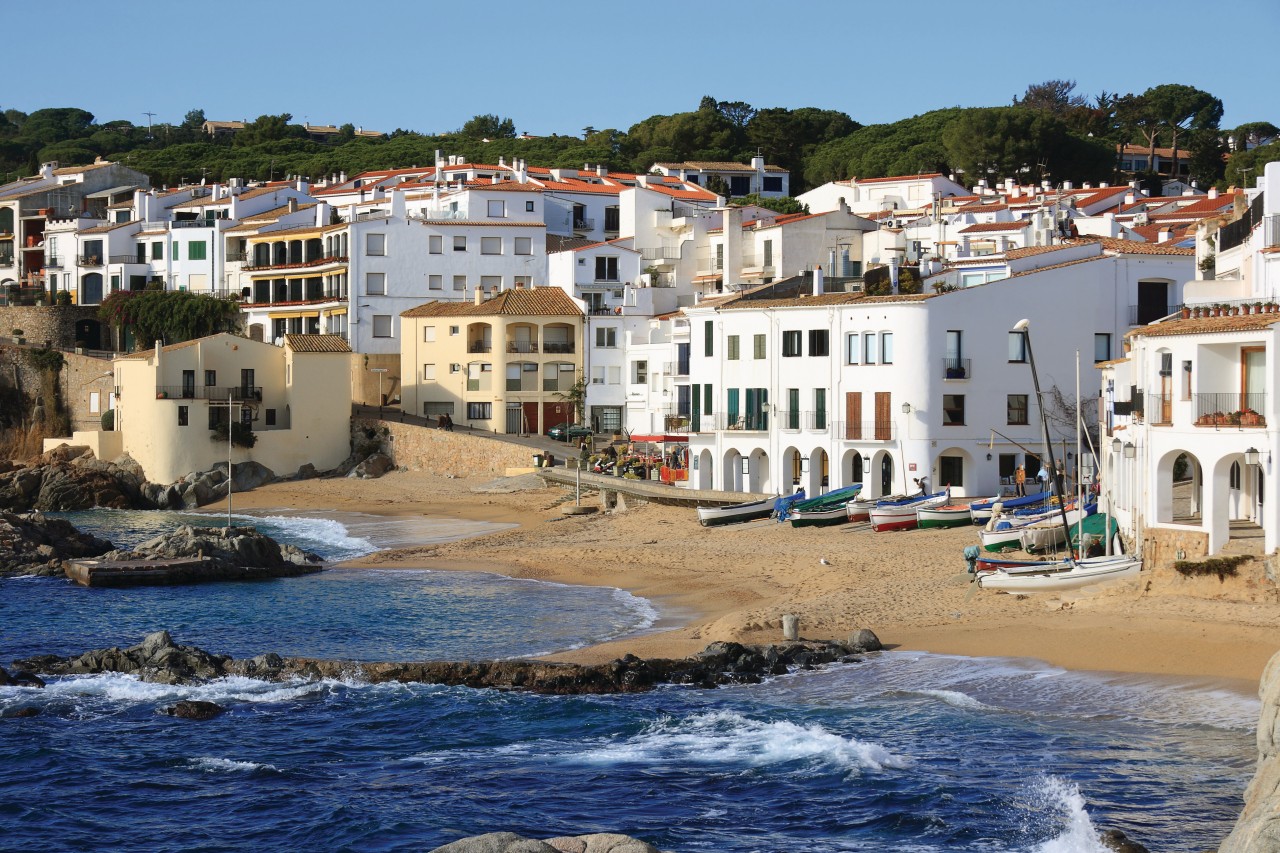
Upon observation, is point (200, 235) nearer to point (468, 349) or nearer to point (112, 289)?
point (112, 289)

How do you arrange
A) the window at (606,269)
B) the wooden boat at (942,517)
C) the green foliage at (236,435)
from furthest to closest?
the window at (606,269) < the green foliage at (236,435) < the wooden boat at (942,517)

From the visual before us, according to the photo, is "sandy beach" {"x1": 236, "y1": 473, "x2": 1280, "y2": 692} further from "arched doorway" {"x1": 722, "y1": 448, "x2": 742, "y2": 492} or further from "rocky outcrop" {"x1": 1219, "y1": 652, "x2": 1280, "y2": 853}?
"rocky outcrop" {"x1": 1219, "y1": 652, "x2": 1280, "y2": 853}

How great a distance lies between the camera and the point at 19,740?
27.9 metres

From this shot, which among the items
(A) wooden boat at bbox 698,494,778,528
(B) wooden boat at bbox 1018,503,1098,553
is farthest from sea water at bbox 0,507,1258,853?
(A) wooden boat at bbox 698,494,778,528

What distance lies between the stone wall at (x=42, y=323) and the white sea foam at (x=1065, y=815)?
81558 mm

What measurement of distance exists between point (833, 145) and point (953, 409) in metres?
83.0

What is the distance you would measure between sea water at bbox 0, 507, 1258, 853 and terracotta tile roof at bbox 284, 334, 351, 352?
4495cm

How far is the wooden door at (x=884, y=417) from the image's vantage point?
52.0 meters

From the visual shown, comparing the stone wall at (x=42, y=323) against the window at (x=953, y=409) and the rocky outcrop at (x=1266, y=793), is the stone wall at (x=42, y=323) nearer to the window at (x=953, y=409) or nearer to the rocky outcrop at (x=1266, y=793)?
the window at (x=953, y=409)

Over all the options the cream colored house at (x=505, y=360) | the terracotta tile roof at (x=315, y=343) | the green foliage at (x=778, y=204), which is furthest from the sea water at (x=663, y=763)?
the green foliage at (x=778, y=204)

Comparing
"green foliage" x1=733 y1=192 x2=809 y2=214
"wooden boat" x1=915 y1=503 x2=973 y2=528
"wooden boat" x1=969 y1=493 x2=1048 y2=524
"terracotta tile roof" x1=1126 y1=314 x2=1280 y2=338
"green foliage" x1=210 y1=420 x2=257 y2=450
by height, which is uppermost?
"green foliage" x1=733 y1=192 x2=809 y2=214

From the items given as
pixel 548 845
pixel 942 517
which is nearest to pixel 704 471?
pixel 942 517

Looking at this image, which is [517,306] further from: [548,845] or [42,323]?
[548,845]

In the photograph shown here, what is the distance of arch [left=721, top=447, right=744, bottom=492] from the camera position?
58.7m
